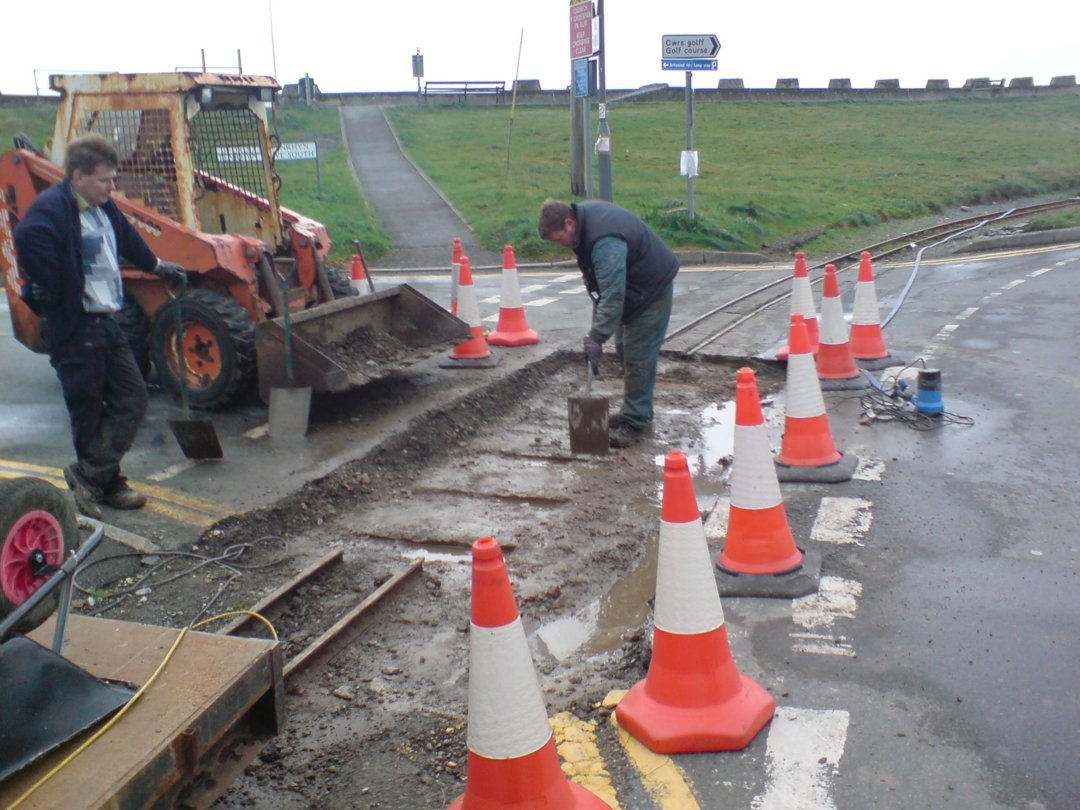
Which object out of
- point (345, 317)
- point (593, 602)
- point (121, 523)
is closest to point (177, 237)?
point (345, 317)

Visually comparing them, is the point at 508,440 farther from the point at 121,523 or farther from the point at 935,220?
the point at 935,220

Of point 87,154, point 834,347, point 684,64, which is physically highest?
point 684,64

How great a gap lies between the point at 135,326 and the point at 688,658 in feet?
19.4

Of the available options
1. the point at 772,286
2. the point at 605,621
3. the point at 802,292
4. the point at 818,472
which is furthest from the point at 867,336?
the point at 605,621

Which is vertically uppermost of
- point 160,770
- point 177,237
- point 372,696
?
point 177,237

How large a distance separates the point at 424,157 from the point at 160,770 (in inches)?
1122

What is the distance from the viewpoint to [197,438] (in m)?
6.62

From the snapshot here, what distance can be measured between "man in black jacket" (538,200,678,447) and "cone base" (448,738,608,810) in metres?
3.99

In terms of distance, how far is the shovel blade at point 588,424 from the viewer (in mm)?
6707

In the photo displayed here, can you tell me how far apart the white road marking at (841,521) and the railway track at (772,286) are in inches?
156

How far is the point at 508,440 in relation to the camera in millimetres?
7434

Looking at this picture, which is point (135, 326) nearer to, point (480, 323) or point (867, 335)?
point (480, 323)

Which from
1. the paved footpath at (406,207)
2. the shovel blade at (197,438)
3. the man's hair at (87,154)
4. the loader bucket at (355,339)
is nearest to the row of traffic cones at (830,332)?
the loader bucket at (355,339)

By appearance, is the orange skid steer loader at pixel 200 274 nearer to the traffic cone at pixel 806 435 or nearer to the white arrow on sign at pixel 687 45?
the traffic cone at pixel 806 435
